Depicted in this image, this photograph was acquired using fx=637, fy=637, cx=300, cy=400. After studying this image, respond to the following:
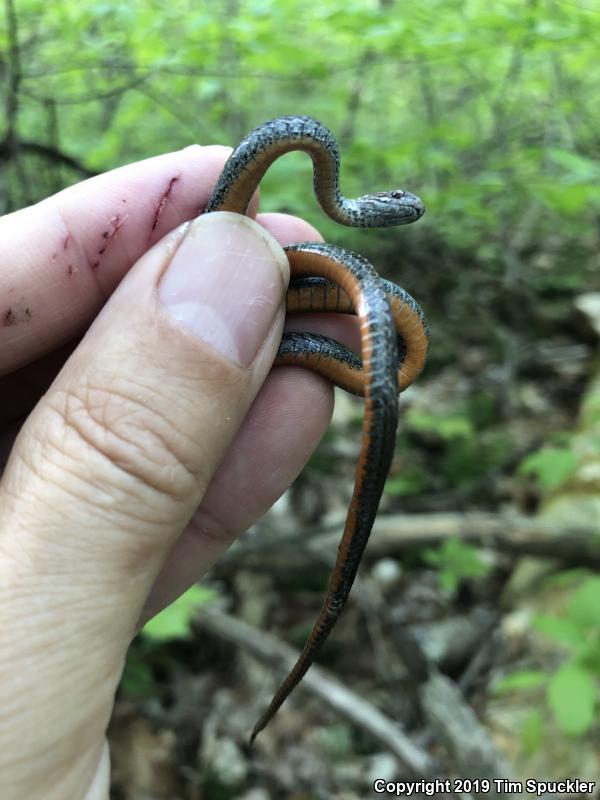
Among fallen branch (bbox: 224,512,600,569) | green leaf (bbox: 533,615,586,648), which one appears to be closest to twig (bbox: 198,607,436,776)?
fallen branch (bbox: 224,512,600,569)

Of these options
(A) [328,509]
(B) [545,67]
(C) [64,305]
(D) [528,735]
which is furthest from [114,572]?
(B) [545,67]

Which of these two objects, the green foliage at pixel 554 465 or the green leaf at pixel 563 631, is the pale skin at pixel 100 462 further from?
the green foliage at pixel 554 465

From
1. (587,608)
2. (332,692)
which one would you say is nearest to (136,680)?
(332,692)

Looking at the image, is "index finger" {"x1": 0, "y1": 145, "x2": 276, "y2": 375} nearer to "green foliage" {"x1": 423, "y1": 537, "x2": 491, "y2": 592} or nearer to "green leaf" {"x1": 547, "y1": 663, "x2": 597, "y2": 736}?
"green leaf" {"x1": 547, "y1": 663, "x2": 597, "y2": 736}

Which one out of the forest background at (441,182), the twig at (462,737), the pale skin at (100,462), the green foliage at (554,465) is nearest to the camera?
the pale skin at (100,462)

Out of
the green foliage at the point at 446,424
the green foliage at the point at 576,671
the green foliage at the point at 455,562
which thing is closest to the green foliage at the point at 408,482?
the green foliage at the point at 446,424

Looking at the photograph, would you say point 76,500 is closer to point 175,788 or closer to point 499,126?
point 175,788

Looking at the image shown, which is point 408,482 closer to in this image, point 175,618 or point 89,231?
point 175,618
